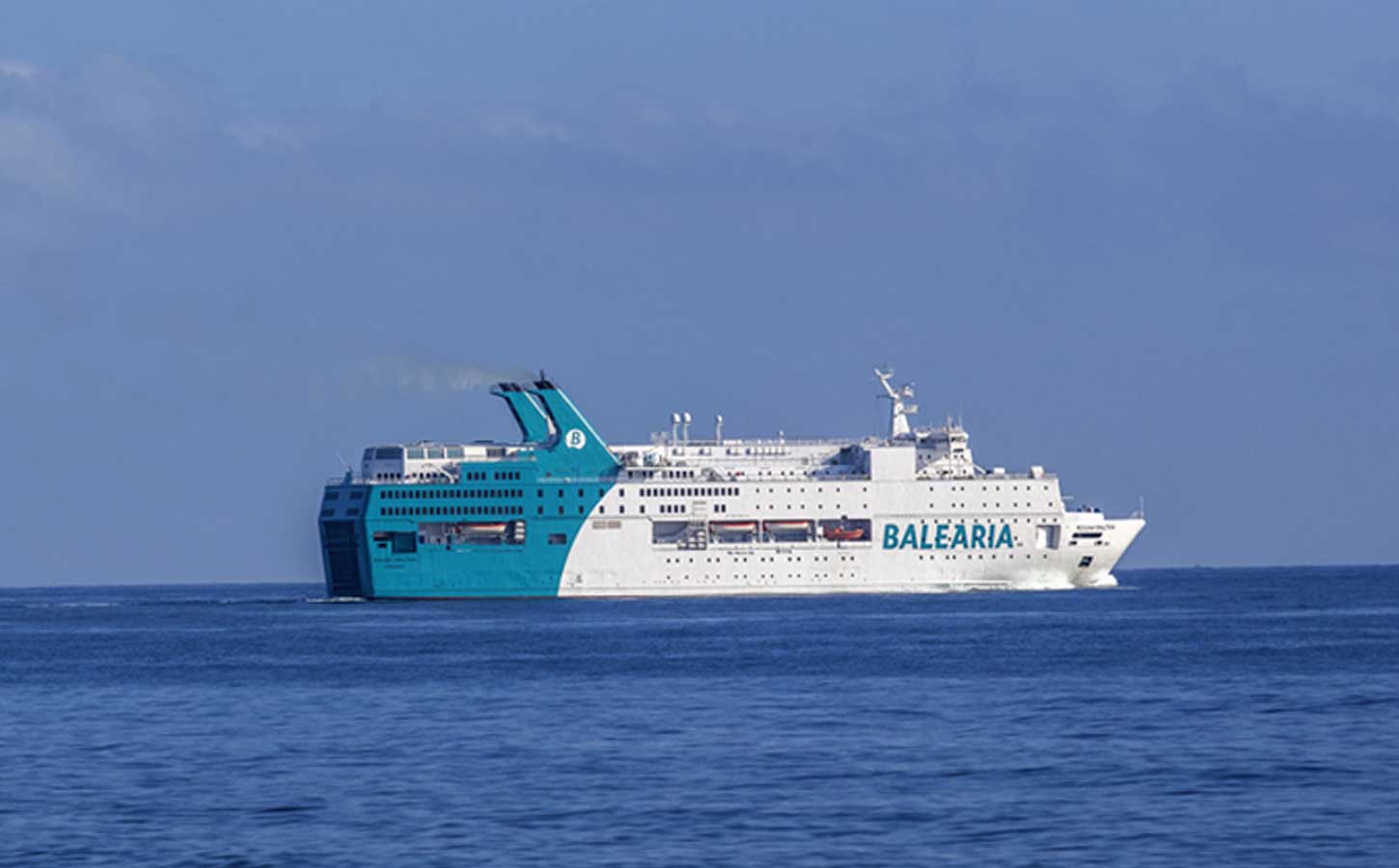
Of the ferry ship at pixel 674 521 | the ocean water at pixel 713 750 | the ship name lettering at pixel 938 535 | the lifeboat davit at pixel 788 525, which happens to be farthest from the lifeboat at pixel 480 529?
the ocean water at pixel 713 750

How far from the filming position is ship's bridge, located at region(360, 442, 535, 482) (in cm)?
8981

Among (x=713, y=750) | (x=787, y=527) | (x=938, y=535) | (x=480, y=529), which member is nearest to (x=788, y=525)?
(x=787, y=527)

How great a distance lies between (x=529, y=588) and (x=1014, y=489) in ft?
63.6

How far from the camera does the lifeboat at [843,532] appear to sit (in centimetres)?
9106

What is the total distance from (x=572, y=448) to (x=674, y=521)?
194 inches

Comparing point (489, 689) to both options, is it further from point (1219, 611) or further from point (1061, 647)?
point (1219, 611)

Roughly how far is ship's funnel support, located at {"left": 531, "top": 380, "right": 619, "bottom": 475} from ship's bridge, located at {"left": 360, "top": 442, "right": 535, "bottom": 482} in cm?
98

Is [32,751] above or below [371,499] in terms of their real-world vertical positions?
below

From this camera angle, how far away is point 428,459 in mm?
90375

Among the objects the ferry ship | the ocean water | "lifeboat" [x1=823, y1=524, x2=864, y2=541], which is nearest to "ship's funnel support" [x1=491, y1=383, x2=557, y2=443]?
the ferry ship

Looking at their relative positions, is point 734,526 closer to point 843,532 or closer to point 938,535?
point 843,532

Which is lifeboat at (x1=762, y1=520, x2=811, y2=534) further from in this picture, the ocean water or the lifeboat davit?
the ocean water

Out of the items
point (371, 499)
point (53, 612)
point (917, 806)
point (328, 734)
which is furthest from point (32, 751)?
point (53, 612)

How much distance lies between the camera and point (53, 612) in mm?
106688
